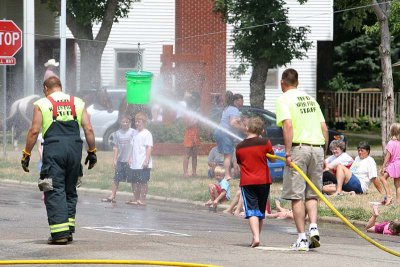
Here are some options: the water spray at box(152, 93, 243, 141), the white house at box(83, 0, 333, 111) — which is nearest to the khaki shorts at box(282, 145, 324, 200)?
the water spray at box(152, 93, 243, 141)

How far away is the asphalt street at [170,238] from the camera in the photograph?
37.3 ft

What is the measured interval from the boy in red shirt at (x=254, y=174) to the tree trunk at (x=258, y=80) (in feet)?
71.8

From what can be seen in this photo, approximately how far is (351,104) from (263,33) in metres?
12.4

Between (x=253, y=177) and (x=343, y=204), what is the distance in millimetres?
5898

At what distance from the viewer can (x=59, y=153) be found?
1224 centimetres

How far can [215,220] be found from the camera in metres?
17.0

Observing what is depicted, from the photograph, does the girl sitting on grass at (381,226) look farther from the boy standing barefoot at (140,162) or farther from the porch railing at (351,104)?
the porch railing at (351,104)

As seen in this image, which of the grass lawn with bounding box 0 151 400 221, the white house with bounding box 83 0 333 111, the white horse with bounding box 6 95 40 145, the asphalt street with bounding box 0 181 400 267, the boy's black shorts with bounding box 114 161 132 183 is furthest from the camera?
the white house with bounding box 83 0 333 111

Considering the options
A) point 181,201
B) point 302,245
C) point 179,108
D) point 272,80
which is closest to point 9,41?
point 179,108

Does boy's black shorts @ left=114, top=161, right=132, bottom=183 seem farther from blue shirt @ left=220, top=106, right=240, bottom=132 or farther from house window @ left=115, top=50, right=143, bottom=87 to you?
house window @ left=115, top=50, right=143, bottom=87

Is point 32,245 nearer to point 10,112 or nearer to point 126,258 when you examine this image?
point 126,258

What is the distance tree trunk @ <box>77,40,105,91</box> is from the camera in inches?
1451

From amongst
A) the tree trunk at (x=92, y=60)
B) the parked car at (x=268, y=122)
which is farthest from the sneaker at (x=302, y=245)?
the tree trunk at (x=92, y=60)

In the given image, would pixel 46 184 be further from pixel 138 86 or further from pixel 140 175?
pixel 138 86
